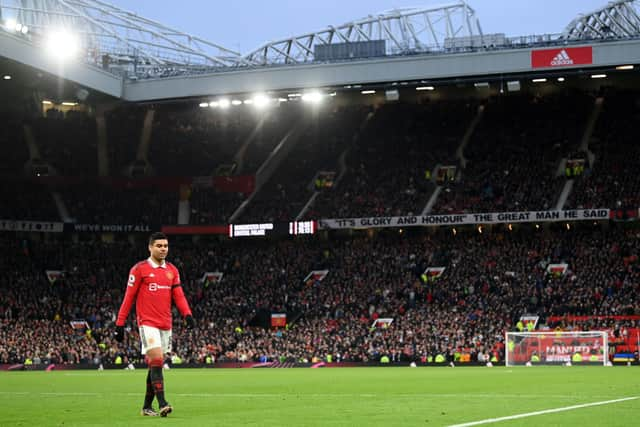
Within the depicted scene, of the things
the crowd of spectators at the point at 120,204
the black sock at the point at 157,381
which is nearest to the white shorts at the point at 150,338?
the black sock at the point at 157,381

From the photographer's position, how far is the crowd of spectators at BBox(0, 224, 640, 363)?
5069cm

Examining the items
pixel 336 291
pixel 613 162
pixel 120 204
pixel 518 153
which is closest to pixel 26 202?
pixel 120 204

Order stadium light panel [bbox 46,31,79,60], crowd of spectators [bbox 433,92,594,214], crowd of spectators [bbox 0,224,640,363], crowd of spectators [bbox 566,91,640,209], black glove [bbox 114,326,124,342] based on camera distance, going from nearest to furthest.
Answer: black glove [bbox 114,326,124,342]
crowd of spectators [bbox 0,224,640,363]
stadium light panel [bbox 46,31,79,60]
crowd of spectators [bbox 566,91,640,209]
crowd of spectators [bbox 433,92,594,214]

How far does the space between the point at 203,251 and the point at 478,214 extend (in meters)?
20.0

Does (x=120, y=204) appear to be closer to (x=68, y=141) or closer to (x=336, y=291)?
(x=68, y=141)

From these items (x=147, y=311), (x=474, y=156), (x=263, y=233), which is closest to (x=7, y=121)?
(x=263, y=233)

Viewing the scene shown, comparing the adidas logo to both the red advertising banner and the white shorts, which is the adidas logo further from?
the white shorts

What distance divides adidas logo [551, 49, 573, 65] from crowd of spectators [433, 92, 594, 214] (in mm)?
9134

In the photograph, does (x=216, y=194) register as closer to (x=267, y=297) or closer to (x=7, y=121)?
(x=267, y=297)

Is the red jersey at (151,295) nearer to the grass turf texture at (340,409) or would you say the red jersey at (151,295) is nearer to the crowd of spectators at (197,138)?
the grass turf texture at (340,409)

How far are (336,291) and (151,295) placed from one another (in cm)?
4605

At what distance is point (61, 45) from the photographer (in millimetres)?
54031

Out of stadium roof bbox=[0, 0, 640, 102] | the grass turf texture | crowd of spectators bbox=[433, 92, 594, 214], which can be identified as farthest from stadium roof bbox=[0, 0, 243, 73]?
the grass turf texture

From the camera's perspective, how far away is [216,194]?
69.2 meters
